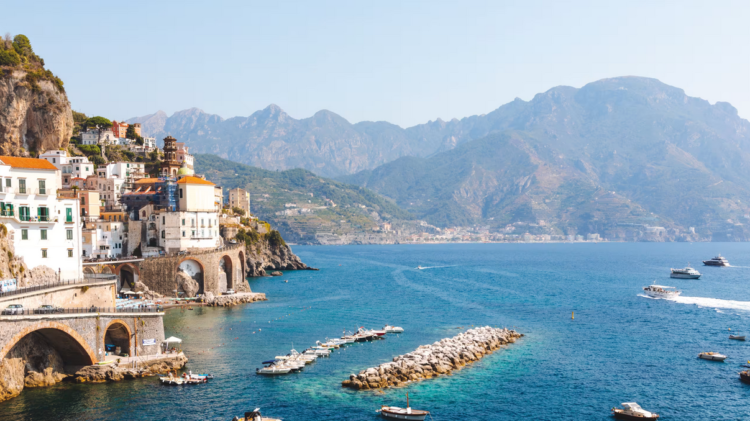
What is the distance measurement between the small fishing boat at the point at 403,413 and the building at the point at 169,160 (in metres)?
105

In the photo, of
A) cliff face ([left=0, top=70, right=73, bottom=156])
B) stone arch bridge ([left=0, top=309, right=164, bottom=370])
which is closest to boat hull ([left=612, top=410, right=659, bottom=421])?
stone arch bridge ([left=0, top=309, right=164, bottom=370])

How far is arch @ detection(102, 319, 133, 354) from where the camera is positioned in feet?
169

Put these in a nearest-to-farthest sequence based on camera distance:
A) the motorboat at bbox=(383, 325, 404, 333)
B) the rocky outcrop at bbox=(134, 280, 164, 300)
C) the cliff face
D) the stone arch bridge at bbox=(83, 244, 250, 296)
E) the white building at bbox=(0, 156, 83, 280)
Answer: the white building at bbox=(0, 156, 83, 280)
the motorboat at bbox=(383, 325, 404, 333)
the rocky outcrop at bbox=(134, 280, 164, 300)
the cliff face
the stone arch bridge at bbox=(83, 244, 250, 296)

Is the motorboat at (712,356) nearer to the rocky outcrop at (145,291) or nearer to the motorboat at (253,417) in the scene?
the motorboat at (253,417)

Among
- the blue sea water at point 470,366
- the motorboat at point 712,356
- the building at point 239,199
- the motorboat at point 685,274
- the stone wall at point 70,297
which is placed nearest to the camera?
the blue sea water at point 470,366

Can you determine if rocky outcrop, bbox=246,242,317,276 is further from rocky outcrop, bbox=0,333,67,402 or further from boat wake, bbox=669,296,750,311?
rocky outcrop, bbox=0,333,67,402

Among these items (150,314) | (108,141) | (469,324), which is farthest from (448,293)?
(108,141)

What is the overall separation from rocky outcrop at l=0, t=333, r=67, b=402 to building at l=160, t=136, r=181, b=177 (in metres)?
89.5

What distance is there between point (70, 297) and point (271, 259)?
110m

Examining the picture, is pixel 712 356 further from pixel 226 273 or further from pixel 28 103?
pixel 28 103

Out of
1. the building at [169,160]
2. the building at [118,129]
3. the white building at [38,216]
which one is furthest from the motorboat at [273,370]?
the building at [118,129]

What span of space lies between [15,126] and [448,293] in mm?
81695

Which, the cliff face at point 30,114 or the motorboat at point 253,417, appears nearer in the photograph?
the motorboat at point 253,417

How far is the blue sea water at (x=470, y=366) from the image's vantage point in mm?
43844
